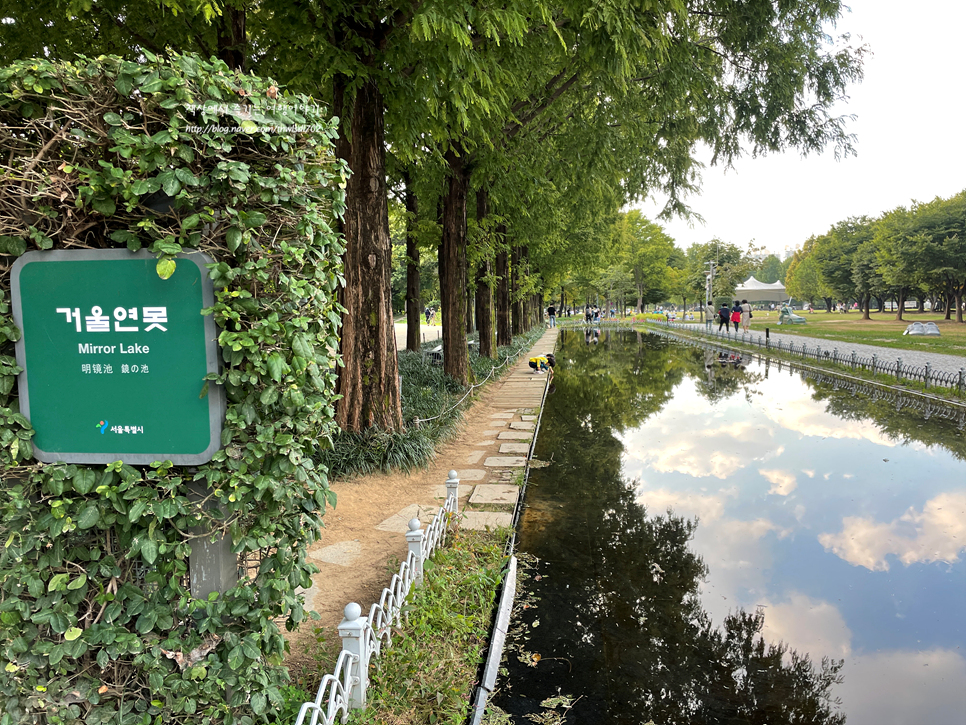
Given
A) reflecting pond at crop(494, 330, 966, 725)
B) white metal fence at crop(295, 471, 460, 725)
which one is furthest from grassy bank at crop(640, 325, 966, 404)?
white metal fence at crop(295, 471, 460, 725)

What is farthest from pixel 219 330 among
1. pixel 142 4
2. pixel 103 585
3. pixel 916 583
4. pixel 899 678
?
pixel 142 4

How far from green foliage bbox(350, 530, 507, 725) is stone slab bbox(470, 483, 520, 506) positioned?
5.35 feet

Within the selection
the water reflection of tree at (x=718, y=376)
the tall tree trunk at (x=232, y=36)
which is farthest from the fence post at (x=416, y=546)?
the water reflection of tree at (x=718, y=376)

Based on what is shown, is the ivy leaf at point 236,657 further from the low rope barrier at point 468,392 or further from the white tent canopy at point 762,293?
the white tent canopy at point 762,293

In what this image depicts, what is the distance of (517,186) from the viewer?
13711 mm

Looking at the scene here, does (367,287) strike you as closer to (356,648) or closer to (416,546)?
(416,546)

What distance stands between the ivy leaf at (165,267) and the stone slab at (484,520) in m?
4.24

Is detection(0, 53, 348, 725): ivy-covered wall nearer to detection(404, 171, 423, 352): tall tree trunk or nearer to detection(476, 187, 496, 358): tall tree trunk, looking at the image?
detection(404, 171, 423, 352): tall tree trunk

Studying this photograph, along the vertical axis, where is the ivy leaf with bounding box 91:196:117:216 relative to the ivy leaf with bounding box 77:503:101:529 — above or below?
above

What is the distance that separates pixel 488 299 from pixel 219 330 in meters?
16.7

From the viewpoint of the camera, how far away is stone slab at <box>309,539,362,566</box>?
202 inches

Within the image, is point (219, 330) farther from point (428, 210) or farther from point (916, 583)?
point (428, 210)

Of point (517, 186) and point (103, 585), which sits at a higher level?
point (517, 186)

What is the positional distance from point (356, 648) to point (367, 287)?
5.41 metres
